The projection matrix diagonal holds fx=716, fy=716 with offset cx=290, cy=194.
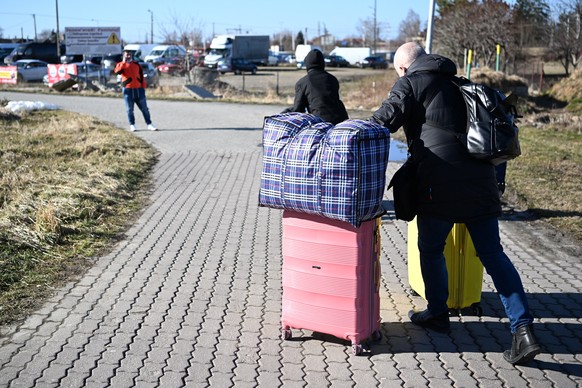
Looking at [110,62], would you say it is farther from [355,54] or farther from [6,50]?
[355,54]

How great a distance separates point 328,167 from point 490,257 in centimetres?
121

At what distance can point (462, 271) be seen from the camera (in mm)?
5156

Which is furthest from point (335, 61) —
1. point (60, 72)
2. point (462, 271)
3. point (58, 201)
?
point (462, 271)

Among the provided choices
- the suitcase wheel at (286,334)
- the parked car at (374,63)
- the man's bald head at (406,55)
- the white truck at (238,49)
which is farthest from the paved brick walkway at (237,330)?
the parked car at (374,63)

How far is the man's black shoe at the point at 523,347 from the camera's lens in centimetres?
433

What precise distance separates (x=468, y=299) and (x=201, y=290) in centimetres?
213

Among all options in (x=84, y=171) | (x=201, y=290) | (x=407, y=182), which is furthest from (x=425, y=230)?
(x=84, y=171)

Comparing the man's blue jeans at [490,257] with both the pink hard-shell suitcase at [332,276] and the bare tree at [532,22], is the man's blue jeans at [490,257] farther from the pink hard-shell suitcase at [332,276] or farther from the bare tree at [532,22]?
the bare tree at [532,22]

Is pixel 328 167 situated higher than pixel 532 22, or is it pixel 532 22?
pixel 532 22

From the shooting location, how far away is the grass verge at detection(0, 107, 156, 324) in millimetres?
6062

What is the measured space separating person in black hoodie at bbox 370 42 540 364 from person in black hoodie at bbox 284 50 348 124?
3097 mm

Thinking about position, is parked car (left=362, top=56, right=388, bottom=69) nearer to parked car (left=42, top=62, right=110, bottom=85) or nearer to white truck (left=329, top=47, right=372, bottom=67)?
white truck (left=329, top=47, right=372, bottom=67)

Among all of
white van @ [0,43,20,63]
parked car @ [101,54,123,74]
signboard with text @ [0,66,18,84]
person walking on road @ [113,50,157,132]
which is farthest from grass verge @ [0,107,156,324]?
white van @ [0,43,20,63]

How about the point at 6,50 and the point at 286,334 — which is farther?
the point at 6,50
